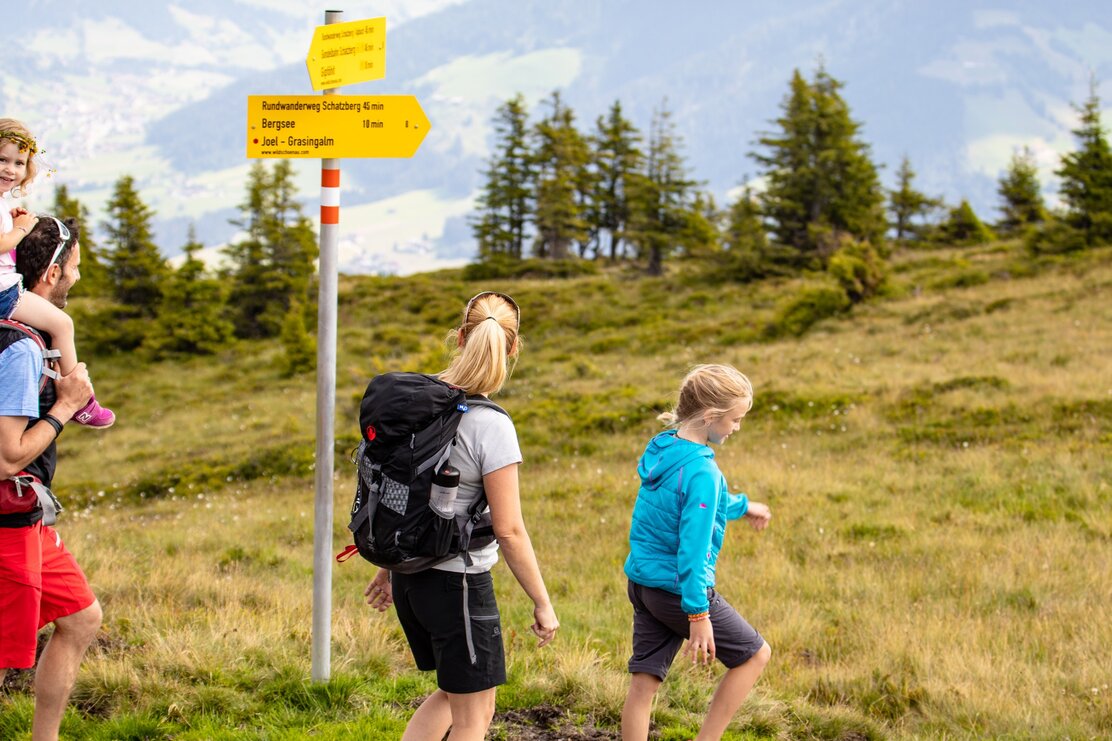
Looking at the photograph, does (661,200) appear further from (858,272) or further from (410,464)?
(410,464)

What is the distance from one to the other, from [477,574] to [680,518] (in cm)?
91

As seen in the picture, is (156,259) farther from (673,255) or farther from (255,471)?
(255,471)

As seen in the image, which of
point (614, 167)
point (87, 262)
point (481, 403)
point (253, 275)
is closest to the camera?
point (481, 403)

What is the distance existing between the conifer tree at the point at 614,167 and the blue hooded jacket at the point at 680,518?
145 feet

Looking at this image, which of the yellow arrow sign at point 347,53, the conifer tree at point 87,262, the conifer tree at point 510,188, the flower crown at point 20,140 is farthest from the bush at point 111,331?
the flower crown at point 20,140

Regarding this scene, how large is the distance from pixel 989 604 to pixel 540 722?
12.9 feet

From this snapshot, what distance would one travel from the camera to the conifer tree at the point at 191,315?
124 ft

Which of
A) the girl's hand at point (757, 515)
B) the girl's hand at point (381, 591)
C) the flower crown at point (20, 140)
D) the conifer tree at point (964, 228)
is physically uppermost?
the conifer tree at point (964, 228)

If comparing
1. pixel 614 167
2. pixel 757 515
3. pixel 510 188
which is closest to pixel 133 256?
pixel 510 188

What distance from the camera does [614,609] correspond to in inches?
→ 285

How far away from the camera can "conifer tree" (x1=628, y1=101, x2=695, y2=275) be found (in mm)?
43406

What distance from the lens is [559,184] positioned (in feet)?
154

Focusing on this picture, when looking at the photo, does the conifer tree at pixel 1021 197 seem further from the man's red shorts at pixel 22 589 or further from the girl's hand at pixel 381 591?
the man's red shorts at pixel 22 589

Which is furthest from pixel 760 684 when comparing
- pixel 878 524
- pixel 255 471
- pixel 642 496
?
pixel 255 471
